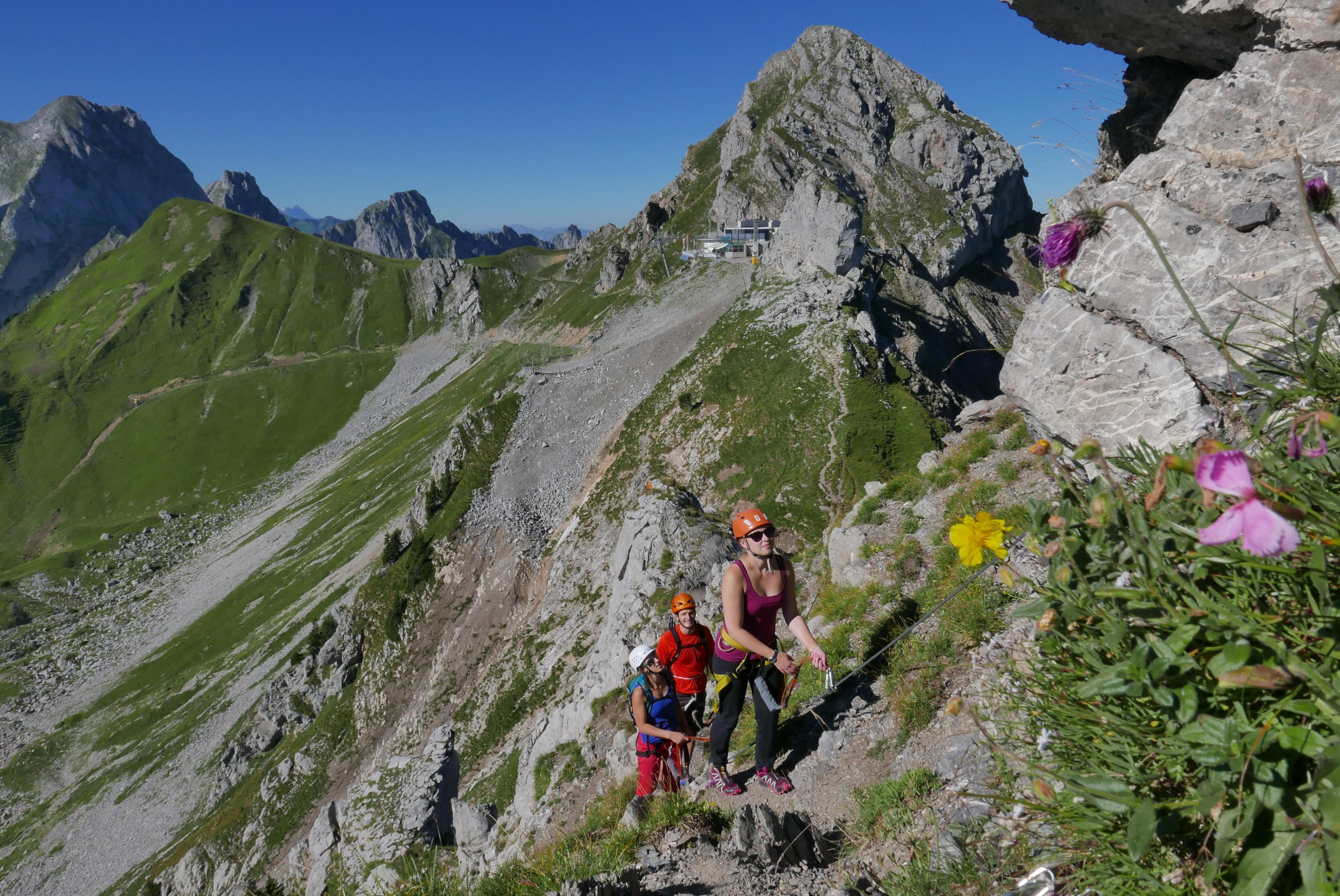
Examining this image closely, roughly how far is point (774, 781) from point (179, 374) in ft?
698

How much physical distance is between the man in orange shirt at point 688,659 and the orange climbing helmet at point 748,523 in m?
2.04

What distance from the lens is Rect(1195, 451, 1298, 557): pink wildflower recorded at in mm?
1587

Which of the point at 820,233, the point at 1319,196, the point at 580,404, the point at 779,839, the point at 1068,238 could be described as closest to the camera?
the point at 1319,196

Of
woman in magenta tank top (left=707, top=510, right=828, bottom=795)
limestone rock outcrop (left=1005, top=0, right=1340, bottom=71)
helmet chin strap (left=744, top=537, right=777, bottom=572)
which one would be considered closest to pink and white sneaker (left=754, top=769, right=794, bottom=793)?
woman in magenta tank top (left=707, top=510, right=828, bottom=795)

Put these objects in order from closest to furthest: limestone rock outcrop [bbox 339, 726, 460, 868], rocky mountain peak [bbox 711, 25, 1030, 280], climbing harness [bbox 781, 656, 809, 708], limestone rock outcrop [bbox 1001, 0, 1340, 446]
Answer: limestone rock outcrop [bbox 1001, 0, 1340, 446] → climbing harness [bbox 781, 656, 809, 708] → limestone rock outcrop [bbox 339, 726, 460, 868] → rocky mountain peak [bbox 711, 25, 1030, 280]

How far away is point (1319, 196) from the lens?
14.4 ft

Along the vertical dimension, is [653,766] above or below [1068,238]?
below

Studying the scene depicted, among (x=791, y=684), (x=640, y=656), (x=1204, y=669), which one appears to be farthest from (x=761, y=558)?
(x=1204, y=669)

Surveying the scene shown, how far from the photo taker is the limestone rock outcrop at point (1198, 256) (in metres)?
5.59

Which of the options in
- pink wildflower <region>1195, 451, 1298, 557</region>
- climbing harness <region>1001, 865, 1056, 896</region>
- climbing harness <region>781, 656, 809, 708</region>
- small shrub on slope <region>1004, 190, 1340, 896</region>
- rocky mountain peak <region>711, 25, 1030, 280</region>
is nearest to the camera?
pink wildflower <region>1195, 451, 1298, 557</region>

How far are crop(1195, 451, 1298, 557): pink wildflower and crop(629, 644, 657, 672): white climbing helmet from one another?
756 centimetres

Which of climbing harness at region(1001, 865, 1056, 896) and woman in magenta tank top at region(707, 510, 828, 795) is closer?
climbing harness at region(1001, 865, 1056, 896)

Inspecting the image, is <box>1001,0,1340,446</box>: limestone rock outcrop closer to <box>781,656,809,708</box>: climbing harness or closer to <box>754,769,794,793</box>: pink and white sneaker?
<box>781,656,809,708</box>: climbing harness

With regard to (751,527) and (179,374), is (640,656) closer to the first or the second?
(751,527)
